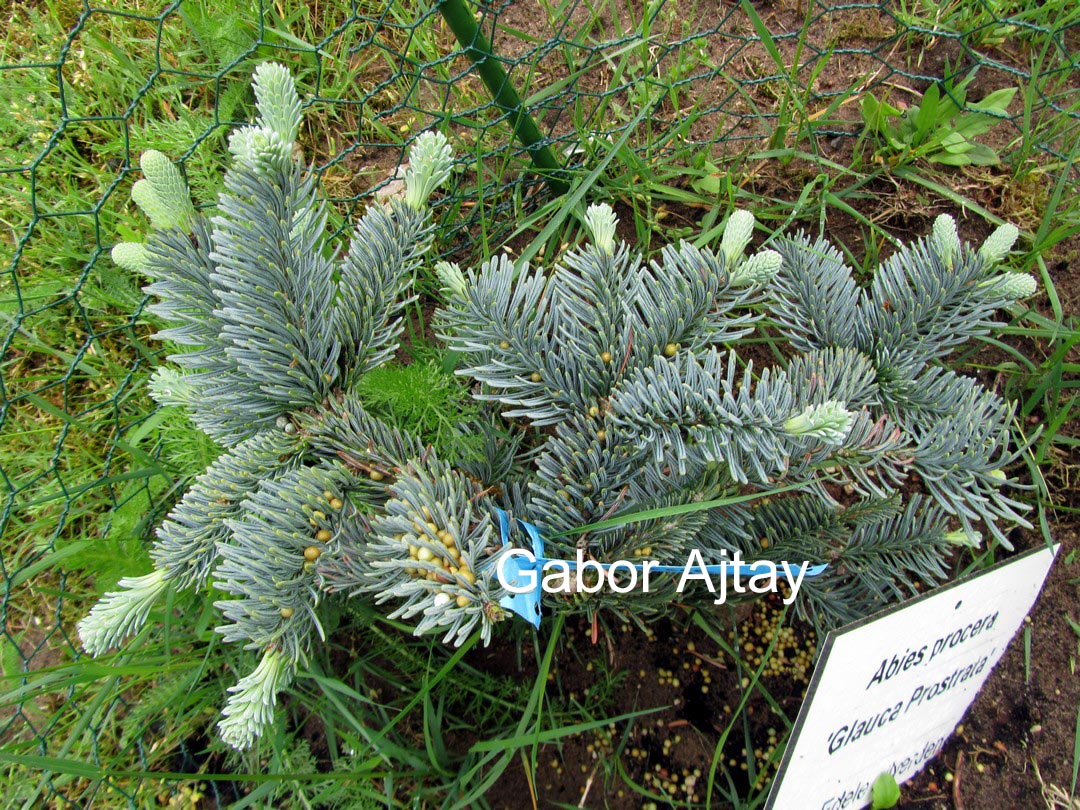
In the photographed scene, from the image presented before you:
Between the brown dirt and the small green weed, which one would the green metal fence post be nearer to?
the small green weed

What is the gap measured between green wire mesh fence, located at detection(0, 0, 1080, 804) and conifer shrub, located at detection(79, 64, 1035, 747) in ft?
2.51

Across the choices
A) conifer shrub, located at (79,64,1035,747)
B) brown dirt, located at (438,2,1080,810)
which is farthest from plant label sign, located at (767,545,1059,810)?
brown dirt, located at (438,2,1080,810)

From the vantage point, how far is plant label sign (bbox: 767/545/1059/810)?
1018 millimetres

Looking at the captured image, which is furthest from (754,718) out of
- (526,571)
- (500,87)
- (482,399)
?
(500,87)

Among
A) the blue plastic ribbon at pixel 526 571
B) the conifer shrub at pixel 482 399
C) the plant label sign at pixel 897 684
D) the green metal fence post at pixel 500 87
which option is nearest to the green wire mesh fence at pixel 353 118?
the green metal fence post at pixel 500 87

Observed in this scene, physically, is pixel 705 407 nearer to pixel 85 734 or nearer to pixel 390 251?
pixel 390 251

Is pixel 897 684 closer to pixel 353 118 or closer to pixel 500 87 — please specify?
pixel 500 87

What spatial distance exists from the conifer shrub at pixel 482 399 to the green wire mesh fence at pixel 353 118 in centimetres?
76

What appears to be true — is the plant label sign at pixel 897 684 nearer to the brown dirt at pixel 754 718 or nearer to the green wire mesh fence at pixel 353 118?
the brown dirt at pixel 754 718

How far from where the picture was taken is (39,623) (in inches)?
71.5

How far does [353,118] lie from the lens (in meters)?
2.06

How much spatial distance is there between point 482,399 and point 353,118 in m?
1.39

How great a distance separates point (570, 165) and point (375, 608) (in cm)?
121

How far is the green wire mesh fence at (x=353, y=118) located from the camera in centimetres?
180
